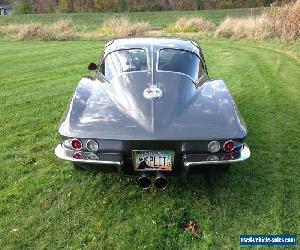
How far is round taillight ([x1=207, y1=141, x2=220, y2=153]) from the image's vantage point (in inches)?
154

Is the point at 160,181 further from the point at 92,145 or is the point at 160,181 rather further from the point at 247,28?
the point at 247,28

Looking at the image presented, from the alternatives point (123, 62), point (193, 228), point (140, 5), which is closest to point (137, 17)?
point (140, 5)

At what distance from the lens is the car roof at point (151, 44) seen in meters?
5.53

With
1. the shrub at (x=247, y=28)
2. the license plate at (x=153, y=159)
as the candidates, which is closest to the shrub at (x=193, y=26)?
the shrub at (x=247, y=28)

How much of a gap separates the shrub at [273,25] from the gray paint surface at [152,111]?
12986mm

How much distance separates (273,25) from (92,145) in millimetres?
16274

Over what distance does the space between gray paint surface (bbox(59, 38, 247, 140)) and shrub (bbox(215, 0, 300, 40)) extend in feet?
42.6

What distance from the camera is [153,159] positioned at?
3.89 meters

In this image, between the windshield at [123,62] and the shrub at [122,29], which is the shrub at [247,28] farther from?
the windshield at [123,62]

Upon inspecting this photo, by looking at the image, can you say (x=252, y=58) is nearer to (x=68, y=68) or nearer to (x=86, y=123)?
(x=68, y=68)

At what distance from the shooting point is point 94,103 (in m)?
4.45

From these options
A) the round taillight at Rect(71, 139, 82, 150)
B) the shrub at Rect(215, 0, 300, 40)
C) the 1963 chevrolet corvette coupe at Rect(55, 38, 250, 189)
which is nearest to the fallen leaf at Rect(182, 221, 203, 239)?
the 1963 chevrolet corvette coupe at Rect(55, 38, 250, 189)

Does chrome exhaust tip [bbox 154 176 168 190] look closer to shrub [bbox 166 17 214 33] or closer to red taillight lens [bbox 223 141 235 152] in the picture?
red taillight lens [bbox 223 141 235 152]

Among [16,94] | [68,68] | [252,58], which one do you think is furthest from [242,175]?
[252,58]
